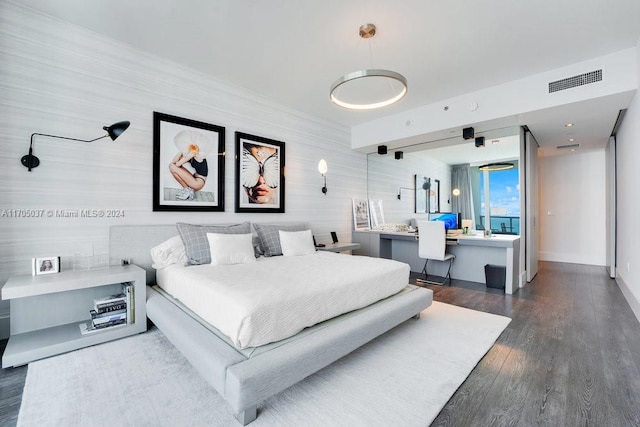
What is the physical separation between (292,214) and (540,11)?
3.73 m

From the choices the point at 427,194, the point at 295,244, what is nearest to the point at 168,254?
the point at 295,244

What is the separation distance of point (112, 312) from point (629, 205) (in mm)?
6130

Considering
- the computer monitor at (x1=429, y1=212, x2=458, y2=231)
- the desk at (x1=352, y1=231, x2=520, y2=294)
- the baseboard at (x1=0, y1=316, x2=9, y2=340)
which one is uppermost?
the computer monitor at (x1=429, y1=212, x2=458, y2=231)

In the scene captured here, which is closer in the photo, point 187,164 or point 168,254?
point 168,254

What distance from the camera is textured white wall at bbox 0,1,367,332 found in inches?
98.2

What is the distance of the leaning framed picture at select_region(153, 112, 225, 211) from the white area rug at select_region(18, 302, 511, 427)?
159 cm

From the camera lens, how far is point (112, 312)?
2639 millimetres

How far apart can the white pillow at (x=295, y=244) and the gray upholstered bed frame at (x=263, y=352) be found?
1474 mm

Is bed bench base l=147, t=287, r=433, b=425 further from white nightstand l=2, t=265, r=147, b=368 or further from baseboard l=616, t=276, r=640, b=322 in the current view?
baseboard l=616, t=276, r=640, b=322

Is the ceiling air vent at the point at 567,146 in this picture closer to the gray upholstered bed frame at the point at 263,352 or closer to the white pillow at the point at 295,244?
the gray upholstered bed frame at the point at 263,352

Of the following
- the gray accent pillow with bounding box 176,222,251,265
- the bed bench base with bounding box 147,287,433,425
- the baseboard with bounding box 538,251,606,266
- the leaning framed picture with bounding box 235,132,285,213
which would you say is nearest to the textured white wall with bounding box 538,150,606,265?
the baseboard with bounding box 538,251,606,266

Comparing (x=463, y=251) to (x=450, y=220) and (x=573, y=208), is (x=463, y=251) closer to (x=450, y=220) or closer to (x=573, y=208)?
(x=450, y=220)

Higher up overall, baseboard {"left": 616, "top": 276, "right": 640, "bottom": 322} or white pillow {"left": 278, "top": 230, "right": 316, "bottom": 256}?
white pillow {"left": 278, "top": 230, "right": 316, "bottom": 256}

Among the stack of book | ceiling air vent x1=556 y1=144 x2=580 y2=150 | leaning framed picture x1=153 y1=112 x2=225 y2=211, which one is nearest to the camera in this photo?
the stack of book
